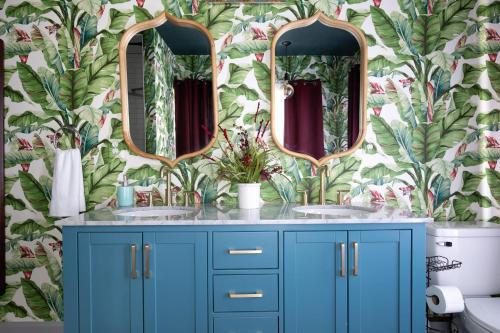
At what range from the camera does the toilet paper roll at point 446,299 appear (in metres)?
1.76

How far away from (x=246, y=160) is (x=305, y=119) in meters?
0.47

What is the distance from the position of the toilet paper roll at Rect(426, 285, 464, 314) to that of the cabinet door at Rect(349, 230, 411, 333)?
264 millimetres

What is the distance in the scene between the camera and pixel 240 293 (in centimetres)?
162

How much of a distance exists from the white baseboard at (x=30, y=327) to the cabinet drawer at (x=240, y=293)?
1.20 m

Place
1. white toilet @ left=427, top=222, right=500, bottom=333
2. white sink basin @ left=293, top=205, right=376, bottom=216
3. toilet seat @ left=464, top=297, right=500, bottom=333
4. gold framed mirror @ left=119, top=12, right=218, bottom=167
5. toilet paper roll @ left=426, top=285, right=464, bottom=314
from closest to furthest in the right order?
toilet seat @ left=464, top=297, right=500, bottom=333 → toilet paper roll @ left=426, top=285, right=464, bottom=314 → white toilet @ left=427, top=222, right=500, bottom=333 → white sink basin @ left=293, top=205, right=376, bottom=216 → gold framed mirror @ left=119, top=12, right=218, bottom=167

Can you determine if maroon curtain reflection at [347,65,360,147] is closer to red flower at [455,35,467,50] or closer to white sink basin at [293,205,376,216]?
white sink basin at [293,205,376,216]

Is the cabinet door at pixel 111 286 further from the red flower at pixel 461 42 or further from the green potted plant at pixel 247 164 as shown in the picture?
the red flower at pixel 461 42

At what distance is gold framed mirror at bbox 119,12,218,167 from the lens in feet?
7.04

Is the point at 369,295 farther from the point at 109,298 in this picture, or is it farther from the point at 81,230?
the point at 81,230

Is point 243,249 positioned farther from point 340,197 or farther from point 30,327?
point 30,327

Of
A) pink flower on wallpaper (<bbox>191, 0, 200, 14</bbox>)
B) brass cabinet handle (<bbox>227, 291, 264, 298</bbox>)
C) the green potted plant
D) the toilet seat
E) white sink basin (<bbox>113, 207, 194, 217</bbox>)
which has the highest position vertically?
pink flower on wallpaper (<bbox>191, 0, 200, 14</bbox>)

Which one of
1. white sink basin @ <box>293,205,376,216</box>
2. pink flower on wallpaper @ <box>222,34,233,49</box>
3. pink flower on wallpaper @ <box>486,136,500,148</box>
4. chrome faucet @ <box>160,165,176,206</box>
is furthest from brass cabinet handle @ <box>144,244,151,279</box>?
pink flower on wallpaper @ <box>486,136,500,148</box>

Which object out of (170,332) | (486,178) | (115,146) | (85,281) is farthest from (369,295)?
(115,146)

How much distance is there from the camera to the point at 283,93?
2.16 m
